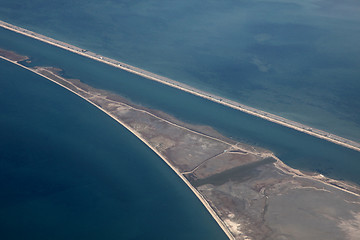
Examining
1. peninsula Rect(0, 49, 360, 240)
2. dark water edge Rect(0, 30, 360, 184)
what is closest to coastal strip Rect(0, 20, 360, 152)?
dark water edge Rect(0, 30, 360, 184)

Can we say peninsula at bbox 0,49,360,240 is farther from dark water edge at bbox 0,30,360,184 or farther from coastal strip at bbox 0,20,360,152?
coastal strip at bbox 0,20,360,152

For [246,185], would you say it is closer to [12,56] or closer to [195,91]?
[195,91]

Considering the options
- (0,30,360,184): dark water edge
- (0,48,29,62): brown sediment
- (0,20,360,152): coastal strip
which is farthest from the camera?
(0,48,29,62): brown sediment

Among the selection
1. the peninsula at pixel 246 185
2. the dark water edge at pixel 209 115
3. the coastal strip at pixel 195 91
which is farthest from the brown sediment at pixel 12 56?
the peninsula at pixel 246 185

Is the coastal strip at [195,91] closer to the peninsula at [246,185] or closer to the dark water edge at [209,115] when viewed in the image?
the dark water edge at [209,115]

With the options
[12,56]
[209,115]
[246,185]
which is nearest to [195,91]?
[209,115]

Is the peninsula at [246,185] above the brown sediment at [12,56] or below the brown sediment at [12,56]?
below
